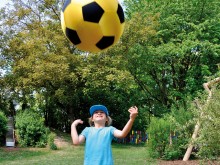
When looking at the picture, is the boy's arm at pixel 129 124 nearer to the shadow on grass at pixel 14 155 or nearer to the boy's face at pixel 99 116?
the boy's face at pixel 99 116

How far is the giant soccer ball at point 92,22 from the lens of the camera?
464 centimetres

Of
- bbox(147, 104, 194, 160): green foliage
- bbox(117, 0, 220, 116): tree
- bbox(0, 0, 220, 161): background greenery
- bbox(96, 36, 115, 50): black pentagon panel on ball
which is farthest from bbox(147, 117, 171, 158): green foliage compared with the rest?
bbox(96, 36, 115, 50): black pentagon panel on ball

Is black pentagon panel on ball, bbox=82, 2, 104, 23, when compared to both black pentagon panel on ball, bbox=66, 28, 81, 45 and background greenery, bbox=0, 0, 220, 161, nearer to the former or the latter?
black pentagon panel on ball, bbox=66, 28, 81, 45

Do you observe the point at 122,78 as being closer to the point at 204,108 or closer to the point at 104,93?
the point at 104,93

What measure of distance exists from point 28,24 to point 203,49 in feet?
31.8

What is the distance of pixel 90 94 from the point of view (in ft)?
75.7

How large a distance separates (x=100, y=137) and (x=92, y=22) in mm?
1485

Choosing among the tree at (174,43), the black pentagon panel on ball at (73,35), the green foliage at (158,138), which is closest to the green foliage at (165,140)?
the green foliage at (158,138)

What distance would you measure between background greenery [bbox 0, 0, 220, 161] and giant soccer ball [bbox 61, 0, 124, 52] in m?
13.0

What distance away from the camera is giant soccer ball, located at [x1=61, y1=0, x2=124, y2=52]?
15.2ft

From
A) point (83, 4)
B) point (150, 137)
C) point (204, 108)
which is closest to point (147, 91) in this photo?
point (150, 137)

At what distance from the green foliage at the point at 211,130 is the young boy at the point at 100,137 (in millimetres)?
3461

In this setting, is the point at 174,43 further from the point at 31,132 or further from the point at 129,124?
the point at 129,124

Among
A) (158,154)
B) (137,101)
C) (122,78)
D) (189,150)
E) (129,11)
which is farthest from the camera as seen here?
(137,101)
